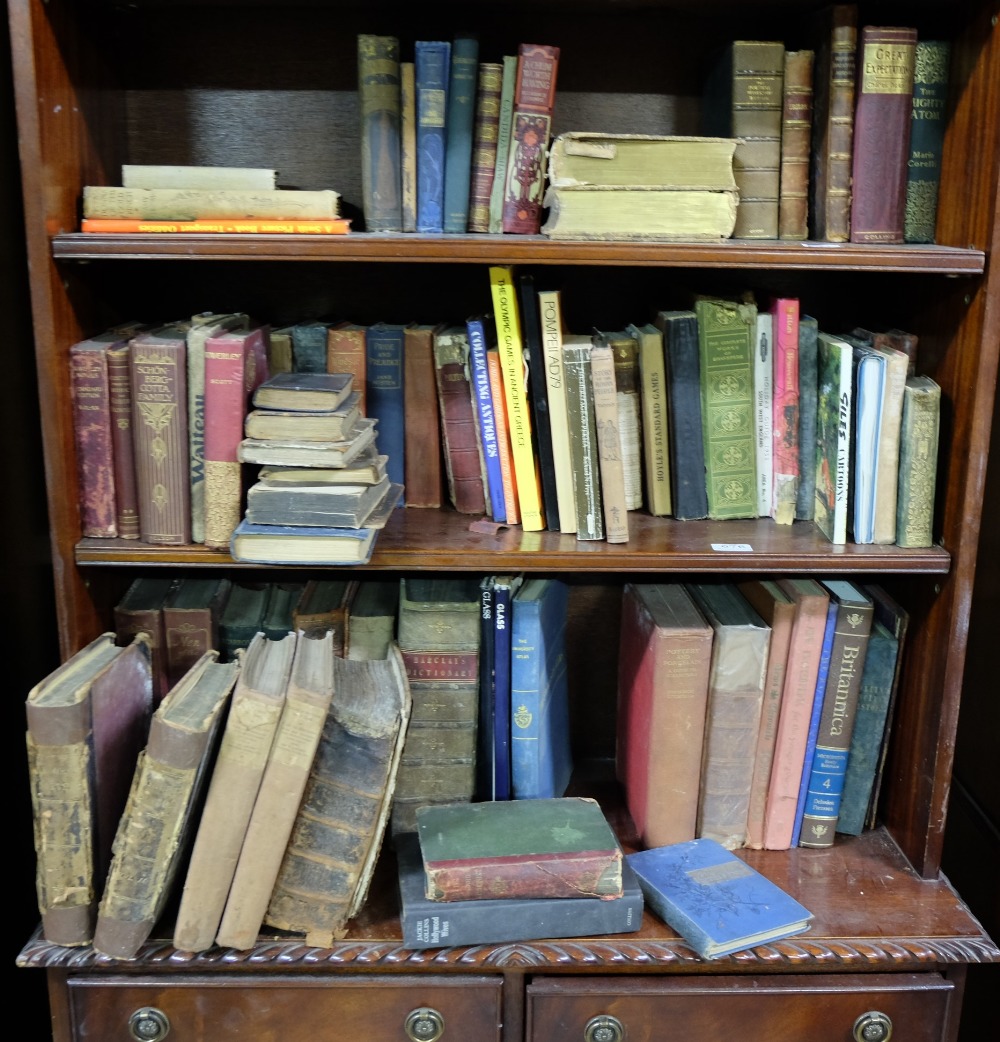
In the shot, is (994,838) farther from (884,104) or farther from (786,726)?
(884,104)

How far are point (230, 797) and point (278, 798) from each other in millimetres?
54

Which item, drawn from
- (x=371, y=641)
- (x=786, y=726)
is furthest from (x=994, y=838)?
(x=371, y=641)

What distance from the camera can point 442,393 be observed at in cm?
153

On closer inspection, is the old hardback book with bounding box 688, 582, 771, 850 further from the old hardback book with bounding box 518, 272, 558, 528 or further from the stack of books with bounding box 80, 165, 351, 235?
the stack of books with bounding box 80, 165, 351, 235

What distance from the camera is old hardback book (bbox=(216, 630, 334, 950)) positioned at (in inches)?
50.3

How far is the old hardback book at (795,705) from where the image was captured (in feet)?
4.99

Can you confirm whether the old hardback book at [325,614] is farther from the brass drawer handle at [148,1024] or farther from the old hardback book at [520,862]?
the brass drawer handle at [148,1024]

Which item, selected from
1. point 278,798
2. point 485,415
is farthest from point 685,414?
point 278,798

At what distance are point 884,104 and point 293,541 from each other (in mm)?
898

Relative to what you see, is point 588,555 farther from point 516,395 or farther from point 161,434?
point 161,434

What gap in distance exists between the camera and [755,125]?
1.43 m

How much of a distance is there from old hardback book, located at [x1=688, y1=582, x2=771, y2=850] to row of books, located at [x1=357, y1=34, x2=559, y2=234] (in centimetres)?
59

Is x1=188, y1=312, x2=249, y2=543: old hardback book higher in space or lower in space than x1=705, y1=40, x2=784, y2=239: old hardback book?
lower

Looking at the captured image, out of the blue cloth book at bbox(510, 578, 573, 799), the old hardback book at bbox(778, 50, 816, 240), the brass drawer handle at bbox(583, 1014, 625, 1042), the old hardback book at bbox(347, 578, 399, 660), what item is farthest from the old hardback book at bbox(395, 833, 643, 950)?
the old hardback book at bbox(778, 50, 816, 240)
